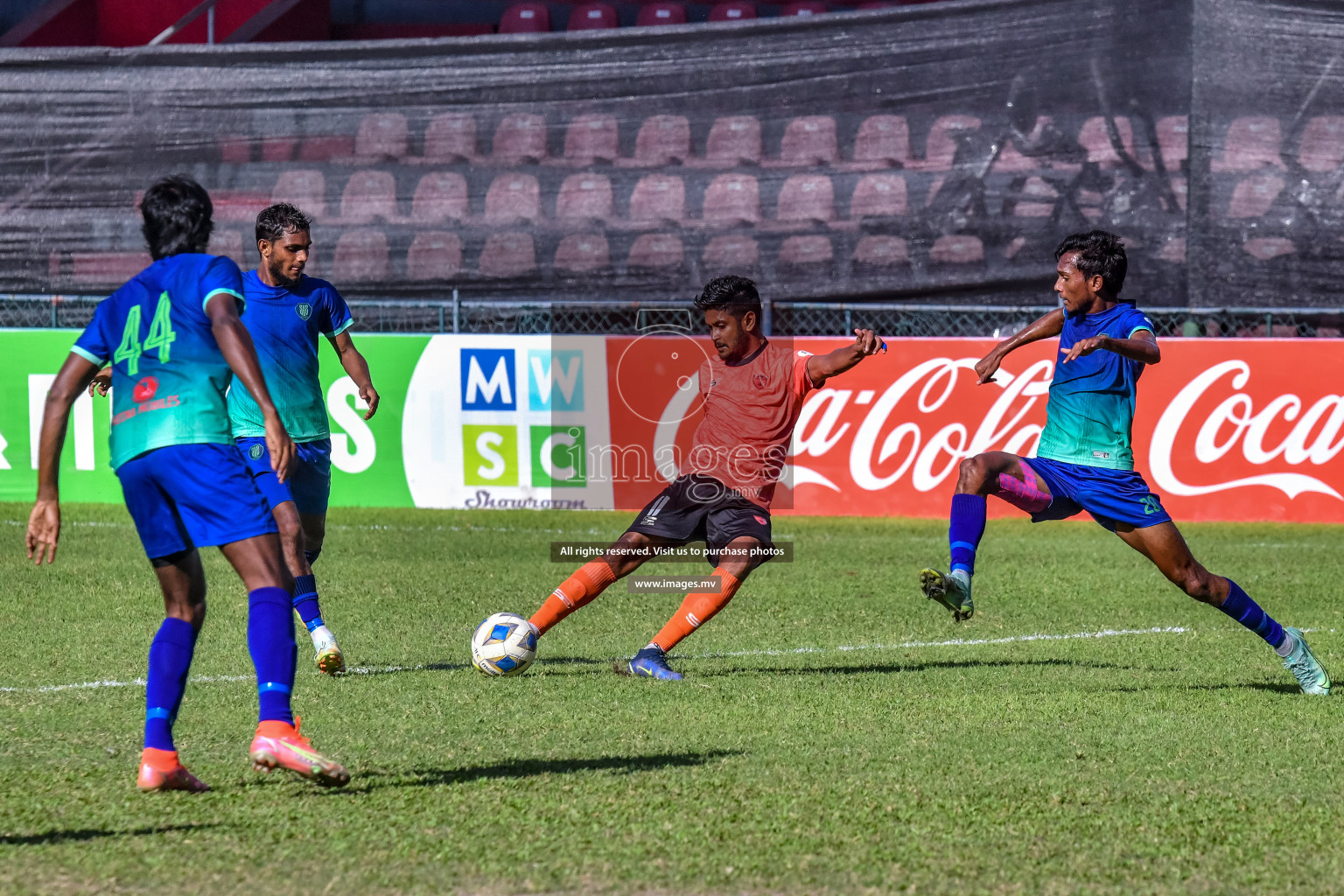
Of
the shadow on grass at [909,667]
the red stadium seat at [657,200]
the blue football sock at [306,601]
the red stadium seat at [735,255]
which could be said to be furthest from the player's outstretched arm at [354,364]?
the red stadium seat at [657,200]

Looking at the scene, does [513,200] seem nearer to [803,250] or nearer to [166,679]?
[803,250]

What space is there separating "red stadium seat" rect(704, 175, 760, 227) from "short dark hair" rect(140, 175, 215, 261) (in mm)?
12058

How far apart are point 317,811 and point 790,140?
13027mm

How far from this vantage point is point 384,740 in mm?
5973

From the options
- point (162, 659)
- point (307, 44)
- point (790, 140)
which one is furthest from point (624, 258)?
point (162, 659)

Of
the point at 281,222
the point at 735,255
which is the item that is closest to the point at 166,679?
the point at 281,222

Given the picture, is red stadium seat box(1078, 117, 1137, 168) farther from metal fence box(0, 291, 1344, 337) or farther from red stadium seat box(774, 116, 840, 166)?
red stadium seat box(774, 116, 840, 166)

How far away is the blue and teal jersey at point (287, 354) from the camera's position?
7.68 meters

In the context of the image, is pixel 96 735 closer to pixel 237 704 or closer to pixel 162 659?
pixel 237 704

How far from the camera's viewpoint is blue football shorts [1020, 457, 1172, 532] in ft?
23.5

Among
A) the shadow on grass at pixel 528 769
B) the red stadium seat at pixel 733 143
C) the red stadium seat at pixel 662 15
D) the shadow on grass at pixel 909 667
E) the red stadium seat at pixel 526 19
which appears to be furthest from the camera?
the red stadium seat at pixel 526 19

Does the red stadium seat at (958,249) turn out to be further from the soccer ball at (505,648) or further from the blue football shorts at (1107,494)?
the soccer ball at (505,648)

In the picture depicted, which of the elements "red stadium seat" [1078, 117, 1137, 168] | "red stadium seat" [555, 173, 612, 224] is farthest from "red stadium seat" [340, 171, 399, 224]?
"red stadium seat" [1078, 117, 1137, 168]

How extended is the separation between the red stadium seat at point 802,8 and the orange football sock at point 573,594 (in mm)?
16021
